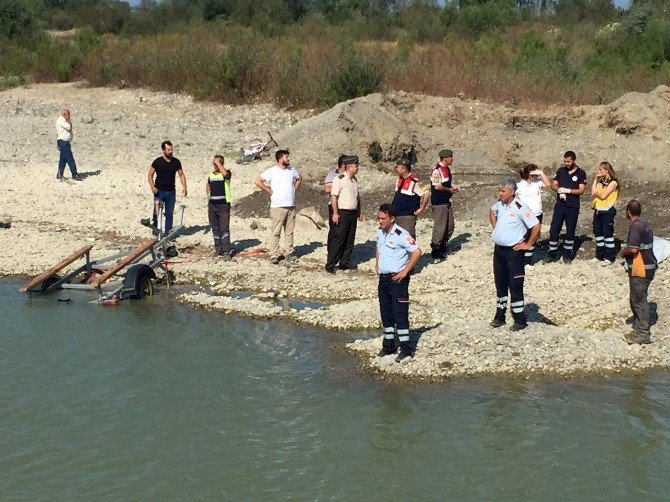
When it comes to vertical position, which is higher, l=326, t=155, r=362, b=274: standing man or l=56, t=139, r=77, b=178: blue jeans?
l=56, t=139, r=77, b=178: blue jeans

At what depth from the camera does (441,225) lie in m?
14.9

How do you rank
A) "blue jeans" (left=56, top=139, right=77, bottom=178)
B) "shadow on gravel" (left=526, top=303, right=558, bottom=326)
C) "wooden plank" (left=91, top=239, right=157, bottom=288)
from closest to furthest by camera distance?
"shadow on gravel" (left=526, top=303, right=558, bottom=326), "wooden plank" (left=91, top=239, right=157, bottom=288), "blue jeans" (left=56, top=139, right=77, bottom=178)

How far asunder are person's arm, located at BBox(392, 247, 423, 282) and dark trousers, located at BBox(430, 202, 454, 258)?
4899 mm

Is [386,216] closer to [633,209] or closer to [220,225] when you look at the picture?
[633,209]

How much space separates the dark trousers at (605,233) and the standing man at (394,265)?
505cm

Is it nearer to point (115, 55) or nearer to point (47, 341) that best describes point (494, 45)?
point (115, 55)

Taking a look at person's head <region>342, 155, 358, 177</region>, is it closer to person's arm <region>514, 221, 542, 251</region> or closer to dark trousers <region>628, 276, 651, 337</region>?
person's arm <region>514, 221, 542, 251</region>

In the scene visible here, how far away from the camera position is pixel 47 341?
39.4 feet

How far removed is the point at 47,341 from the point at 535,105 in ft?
56.0

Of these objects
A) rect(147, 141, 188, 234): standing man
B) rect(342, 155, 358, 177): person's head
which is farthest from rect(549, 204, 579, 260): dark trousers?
rect(147, 141, 188, 234): standing man

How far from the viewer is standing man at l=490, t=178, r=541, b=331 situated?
35.5 ft

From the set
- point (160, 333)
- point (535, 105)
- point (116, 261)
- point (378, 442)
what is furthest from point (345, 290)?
point (535, 105)

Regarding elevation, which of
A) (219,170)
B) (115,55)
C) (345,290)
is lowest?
(345,290)

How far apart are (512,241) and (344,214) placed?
4.09 m
